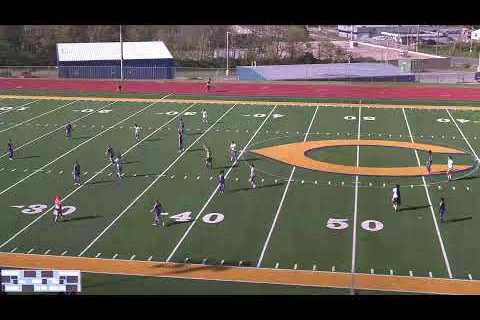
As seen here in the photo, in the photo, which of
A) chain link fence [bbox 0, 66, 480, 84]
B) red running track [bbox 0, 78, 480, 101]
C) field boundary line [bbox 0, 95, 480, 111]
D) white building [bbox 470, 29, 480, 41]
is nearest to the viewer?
field boundary line [bbox 0, 95, 480, 111]

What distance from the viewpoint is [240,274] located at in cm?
1625

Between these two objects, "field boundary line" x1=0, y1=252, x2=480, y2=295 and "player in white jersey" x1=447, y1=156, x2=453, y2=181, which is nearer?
"field boundary line" x1=0, y1=252, x2=480, y2=295

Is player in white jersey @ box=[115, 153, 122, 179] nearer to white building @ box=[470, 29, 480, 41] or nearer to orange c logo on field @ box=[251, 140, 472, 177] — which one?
orange c logo on field @ box=[251, 140, 472, 177]

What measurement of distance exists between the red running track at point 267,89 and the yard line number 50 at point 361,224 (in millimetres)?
27220

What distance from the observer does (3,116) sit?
38594 mm

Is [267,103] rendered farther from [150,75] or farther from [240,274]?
[240,274]

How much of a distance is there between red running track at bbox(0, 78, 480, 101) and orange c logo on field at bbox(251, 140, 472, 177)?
51.7 feet

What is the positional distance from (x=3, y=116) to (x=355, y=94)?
24.2 m

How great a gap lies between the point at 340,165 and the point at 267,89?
23594mm

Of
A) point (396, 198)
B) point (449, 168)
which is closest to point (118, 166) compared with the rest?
point (396, 198)

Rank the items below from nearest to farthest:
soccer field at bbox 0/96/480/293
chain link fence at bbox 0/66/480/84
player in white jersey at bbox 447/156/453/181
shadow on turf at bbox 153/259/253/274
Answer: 1. shadow on turf at bbox 153/259/253/274
2. soccer field at bbox 0/96/480/293
3. player in white jersey at bbox 447/156/453/181
4. chain link fence at bbox 0/66/480/84

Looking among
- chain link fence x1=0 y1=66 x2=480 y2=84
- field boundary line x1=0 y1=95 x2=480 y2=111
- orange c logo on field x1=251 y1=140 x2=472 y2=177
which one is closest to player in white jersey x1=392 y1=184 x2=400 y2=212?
orange c logo on field x1=251 y1=140 x2=472 y2=177

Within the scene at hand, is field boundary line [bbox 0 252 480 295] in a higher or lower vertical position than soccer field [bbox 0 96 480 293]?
lower

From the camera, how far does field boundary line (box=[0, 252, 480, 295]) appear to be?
15.4 metres
